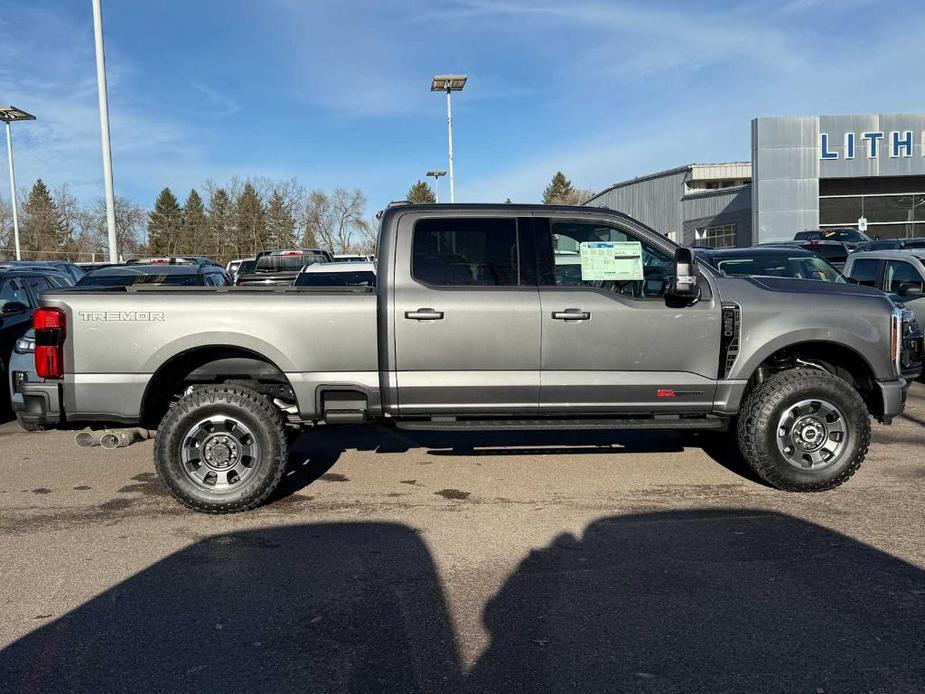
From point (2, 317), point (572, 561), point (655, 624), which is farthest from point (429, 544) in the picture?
point (2, 317)

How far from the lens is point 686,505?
5582mm

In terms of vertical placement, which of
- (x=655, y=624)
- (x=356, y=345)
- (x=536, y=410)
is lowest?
(x=655, y=624)

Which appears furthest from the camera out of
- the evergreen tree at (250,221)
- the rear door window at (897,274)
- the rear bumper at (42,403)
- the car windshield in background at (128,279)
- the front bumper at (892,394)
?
the evergreen tree at (250,221)

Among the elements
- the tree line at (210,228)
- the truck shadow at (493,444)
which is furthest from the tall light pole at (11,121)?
the truck shadow at (493,444)

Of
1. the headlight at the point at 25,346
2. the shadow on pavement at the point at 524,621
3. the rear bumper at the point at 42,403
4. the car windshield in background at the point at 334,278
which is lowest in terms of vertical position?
the shadow on pavement at the point at 524,621

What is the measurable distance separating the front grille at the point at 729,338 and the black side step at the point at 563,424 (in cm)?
41

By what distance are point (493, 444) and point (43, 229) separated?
55.5m

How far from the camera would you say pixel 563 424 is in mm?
5688

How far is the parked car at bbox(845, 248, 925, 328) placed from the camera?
10727 millimetres

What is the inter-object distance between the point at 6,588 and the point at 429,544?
2.38 meters

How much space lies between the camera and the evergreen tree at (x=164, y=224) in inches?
2736

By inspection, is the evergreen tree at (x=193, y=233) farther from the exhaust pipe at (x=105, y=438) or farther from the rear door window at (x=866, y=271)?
the exhaust pipe at (x=105, y=438)

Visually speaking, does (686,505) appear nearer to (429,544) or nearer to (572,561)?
(572,561)

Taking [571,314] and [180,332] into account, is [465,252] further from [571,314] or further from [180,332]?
[180,332]
